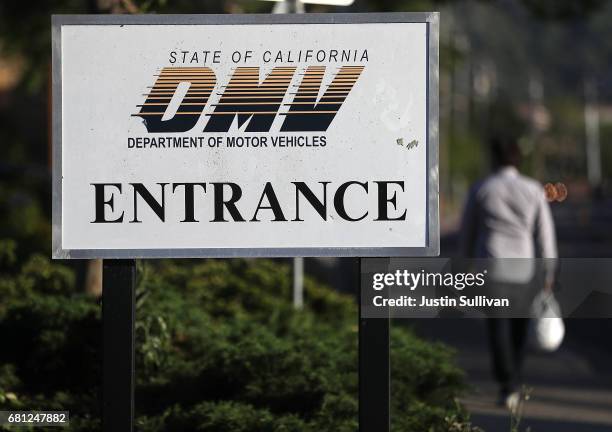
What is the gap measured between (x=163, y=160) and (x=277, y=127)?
47 cm

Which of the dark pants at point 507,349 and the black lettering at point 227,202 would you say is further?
the dark pants at point 507,349

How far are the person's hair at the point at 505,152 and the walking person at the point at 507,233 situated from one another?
98 millimetres

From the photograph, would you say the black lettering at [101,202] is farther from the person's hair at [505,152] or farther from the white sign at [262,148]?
the person's hair at [505,152]

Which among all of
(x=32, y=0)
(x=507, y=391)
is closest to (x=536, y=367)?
(x=507, y=391)

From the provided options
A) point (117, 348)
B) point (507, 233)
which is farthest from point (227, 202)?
point (507, 233)

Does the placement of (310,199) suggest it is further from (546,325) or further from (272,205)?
(546,325)

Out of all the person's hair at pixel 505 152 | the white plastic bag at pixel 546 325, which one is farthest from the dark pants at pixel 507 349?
the person's hair at pixel 505 152

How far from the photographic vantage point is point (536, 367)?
9750 millimetres

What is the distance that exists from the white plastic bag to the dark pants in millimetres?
439

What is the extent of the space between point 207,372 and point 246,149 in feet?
6.79

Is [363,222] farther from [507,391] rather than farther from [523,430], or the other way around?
[507,391]

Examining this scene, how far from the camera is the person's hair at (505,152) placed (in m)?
8.39

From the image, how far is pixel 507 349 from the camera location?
8.07 m

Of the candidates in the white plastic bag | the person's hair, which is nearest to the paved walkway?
the white plastic bag
